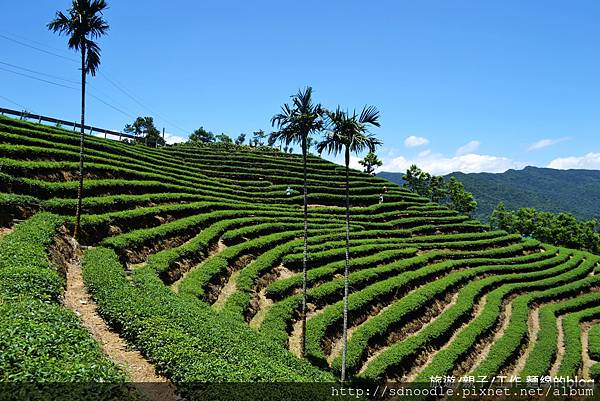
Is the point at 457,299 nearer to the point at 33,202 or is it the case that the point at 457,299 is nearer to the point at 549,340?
the point at 549,340

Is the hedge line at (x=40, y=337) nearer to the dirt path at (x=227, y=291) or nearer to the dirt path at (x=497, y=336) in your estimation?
the dirt path at (x=227, y=291)

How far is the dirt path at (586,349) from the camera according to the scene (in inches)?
1106

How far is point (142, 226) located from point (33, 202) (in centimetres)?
665

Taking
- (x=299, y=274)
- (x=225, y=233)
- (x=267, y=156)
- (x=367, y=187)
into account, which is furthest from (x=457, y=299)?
(x=267, y=156)

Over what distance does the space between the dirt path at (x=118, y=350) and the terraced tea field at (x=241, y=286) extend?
1.06ft

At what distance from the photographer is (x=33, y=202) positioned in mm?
24375

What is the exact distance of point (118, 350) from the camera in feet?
40.0

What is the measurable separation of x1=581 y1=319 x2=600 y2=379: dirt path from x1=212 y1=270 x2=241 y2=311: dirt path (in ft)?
80.0

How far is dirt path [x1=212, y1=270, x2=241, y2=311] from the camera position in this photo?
22.5 metres

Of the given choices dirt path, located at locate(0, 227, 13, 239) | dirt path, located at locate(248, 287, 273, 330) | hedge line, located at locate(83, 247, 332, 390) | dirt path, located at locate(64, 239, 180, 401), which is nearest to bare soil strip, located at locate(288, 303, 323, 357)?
dirt path, located at locate(248, 287, 273, 330)

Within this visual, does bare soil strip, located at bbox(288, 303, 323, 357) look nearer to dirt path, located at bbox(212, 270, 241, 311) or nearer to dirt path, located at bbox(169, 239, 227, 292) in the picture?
dirt path, located at bbox(212, 270, 241, 311)

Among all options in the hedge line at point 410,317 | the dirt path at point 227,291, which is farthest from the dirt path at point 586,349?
the dirt path at point 227,291

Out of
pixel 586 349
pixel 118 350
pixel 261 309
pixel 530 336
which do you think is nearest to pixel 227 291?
pixel 261 309

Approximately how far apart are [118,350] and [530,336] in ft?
99.0
